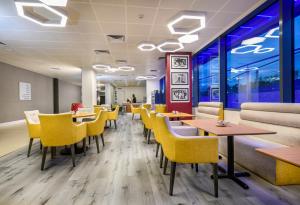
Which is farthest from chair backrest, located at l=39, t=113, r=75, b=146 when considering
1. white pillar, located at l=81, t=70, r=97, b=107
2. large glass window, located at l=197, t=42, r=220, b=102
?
white pillar, located at l=81, t=70, r=97, b=107

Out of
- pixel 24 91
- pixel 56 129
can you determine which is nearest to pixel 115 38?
pixel 56 129

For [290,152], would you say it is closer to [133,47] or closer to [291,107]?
[291,107]

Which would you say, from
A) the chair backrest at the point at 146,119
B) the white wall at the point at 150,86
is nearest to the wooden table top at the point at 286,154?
the chair backrest at the point at 146,119

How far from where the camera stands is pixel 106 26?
15.4 ft

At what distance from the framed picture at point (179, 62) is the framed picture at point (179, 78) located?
0.28m

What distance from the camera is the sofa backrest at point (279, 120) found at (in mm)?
2570

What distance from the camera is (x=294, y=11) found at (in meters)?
3.17

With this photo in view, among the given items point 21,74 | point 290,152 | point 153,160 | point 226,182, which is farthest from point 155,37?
point 21,74

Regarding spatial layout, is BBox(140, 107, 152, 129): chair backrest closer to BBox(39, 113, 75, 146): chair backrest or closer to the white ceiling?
BBox(39, 113, 75, 146): chair backrest

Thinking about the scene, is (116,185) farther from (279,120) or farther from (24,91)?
(24,91)

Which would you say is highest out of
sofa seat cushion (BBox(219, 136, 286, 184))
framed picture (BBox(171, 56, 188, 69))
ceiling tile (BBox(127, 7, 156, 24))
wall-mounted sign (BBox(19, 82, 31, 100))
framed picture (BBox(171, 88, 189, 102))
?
ceiling tile (BBox(127, 7, 156, 24))

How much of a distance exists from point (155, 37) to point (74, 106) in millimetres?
3158

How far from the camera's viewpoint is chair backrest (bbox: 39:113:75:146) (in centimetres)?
321

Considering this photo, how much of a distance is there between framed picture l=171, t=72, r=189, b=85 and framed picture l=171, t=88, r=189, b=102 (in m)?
0.27
